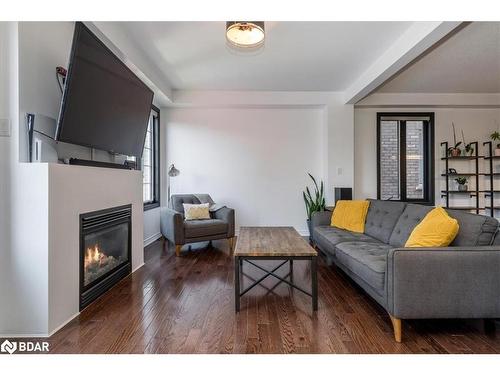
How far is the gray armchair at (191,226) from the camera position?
12.0 feet

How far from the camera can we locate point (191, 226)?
3.74 meters

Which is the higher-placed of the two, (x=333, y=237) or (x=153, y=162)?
(x=153, y=162)

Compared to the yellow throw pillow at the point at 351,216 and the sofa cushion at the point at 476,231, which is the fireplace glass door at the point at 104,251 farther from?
the sofa cushion at the point at 476,231

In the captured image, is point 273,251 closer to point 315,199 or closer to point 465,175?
point 315,199

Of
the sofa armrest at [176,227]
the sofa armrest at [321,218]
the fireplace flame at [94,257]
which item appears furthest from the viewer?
the sofa armrest at [321,218]

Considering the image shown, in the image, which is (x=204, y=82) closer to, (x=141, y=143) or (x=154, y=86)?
(x=154, y=86)

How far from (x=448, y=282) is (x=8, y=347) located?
2819 mm

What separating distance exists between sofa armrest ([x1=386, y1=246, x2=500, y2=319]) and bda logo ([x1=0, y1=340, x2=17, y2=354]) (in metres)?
2.43

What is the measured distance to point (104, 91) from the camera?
2254 millimetres

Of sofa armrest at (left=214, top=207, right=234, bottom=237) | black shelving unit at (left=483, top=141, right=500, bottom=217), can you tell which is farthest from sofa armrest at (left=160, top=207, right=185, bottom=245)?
black shelving unit at (left=483, top=141, right=500, bottom=217)

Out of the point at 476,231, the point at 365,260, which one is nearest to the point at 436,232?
the point at 476,231

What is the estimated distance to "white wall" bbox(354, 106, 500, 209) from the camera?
501cm

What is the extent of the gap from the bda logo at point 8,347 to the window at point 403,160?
5258 mm

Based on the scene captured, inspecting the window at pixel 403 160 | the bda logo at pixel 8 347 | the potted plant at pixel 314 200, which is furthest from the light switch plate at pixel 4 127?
the window at pixel 403 160
